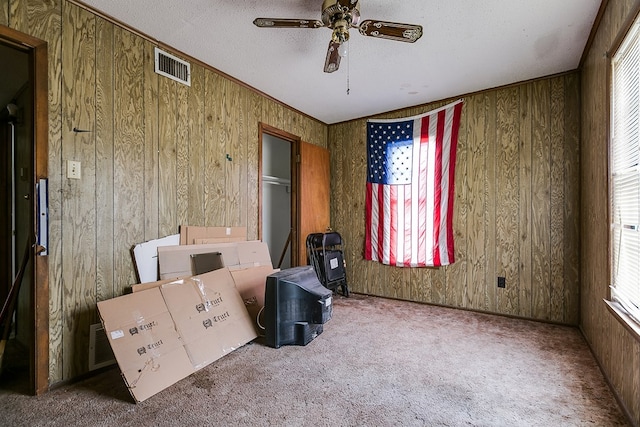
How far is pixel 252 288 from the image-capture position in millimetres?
2945

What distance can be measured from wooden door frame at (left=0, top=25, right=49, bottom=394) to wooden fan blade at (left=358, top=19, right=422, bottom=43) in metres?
1.97

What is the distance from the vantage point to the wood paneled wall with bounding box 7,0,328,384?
6.42 ft

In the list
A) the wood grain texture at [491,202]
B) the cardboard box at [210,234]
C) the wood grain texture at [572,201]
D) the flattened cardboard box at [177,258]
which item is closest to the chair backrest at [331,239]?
the cardboard box at [210,234]

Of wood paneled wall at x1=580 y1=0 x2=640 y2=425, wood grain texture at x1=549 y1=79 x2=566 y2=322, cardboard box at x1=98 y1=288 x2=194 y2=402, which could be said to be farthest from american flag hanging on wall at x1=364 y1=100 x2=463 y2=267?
cardboard box at x1=98 y1=288 x2=194 y2=402

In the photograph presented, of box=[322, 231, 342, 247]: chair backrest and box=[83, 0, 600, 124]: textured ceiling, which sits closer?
box=[83, 0, 600, 124]: textured ceiling

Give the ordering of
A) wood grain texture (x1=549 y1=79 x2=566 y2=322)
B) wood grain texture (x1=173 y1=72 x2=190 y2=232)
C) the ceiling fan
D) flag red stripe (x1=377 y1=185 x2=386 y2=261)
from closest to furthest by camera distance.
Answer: the ceiling fan
wood grain texture (x1=173 y1=72 x2=190 y2=232)
wood grain texture (x1=549 y1=79 x2=566 y2=322)
flag red stripe (x1=377 y1=185 x2=386 y2=261)

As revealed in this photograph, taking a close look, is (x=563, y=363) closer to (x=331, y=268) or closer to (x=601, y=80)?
(x=601, y=80)

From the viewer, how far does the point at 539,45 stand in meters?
2.55

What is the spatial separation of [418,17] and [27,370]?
144 inches

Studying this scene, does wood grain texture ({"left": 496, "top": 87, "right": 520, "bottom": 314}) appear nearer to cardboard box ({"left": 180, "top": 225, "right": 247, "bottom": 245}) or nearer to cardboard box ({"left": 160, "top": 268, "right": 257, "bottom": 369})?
cardboard box ({"left": 160, "top": 268, "right": 257, "bottom": 369})

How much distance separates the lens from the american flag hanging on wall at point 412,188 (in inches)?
145

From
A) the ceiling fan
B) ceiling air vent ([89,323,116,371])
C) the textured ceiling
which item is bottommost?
ceiling air vent ([89,323,116,371])

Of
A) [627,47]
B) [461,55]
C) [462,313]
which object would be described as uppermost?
[461,55]

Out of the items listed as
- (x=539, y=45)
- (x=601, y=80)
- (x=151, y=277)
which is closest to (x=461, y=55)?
(x=539, y=45)
